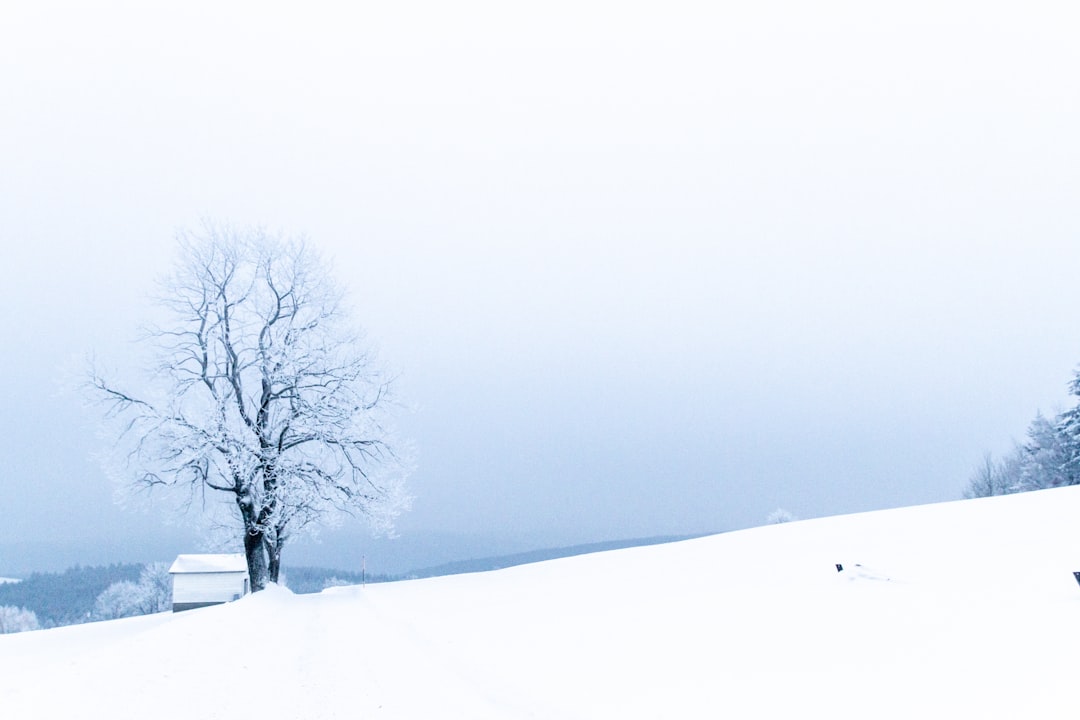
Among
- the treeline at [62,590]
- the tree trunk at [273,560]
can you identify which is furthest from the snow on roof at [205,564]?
the treeline at [62,590]

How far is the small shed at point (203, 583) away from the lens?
4634cm

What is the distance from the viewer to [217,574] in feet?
153

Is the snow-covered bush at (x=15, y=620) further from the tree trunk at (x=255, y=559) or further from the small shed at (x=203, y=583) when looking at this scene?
the tree trunk at (x=255, y=559)

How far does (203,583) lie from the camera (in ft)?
153

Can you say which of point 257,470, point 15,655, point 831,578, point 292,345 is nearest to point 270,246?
point 292,345

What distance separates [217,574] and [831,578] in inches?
1713

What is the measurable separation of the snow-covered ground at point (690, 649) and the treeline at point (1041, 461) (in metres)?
32.0

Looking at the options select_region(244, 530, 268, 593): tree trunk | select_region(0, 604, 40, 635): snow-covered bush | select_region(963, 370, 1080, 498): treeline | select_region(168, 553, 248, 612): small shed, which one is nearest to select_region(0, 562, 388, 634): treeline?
select_region(0, 604, 40, 635): snow-covered bush

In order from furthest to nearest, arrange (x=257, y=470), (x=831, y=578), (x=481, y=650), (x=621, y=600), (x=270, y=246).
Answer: (x=270, y=246)
(x=257, y=470)
(x=621, y=600)
(x=831, y=578)
(x=481, y=650)

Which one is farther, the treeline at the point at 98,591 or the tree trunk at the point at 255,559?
the treeline at the point at 98,591

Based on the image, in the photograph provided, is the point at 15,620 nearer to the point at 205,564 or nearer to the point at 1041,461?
the point at 205,564

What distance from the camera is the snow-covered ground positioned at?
7969mm

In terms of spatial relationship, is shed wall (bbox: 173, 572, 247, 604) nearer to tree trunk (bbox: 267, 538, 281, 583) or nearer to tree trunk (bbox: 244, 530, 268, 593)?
tree trunk (bbox: 267, 538, 281, 583)

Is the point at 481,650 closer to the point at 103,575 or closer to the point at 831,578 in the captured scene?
the point at 831,578
